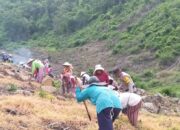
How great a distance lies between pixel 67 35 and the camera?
6844cm

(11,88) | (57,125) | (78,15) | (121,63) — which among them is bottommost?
(57,125)

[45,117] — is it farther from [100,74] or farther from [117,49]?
A: [117,49]

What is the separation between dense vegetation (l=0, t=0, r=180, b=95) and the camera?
44.6m

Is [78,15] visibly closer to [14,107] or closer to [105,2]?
[105,2]

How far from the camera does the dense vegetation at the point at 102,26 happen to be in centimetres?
4462

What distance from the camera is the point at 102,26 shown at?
203 ft

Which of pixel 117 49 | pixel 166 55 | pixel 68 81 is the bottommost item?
pixel 68 81

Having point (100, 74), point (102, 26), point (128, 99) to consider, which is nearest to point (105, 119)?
point (128, 99)

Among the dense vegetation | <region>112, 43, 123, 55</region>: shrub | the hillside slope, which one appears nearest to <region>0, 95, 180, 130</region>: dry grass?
the hillside slope

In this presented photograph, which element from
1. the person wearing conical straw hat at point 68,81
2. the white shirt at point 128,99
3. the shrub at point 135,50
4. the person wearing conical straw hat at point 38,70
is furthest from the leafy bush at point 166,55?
the white shirt at point 128,99

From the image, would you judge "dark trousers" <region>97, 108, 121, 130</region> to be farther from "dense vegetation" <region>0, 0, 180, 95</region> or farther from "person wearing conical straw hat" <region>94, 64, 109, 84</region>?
"dense vegetation" <region>0, 0, 180, 95</region>

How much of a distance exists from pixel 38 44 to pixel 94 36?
34.0 ft

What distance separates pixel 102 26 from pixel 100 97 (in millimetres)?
53381

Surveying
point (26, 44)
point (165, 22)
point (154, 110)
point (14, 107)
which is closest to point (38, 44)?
point (26, 44)
